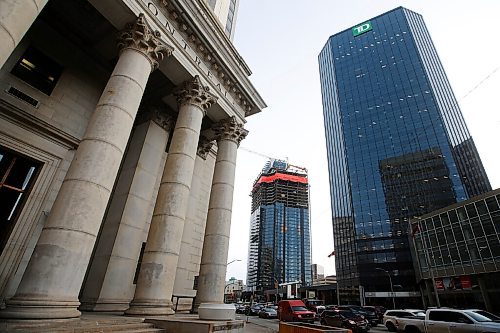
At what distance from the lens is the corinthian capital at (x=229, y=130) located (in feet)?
53.8

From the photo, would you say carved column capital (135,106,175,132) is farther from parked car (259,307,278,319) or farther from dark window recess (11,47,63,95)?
parked car (259,307,278,319)

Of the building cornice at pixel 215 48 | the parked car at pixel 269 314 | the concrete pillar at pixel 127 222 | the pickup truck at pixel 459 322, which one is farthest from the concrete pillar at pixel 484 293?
the concrete pillar at pixel 127 222

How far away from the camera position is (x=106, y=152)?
8.43m

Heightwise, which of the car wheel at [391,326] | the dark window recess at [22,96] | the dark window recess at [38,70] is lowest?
the car wheel at [391,326]

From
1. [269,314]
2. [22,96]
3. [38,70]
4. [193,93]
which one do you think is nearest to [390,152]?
[269,314]

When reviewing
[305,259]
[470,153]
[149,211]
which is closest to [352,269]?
[470,153]

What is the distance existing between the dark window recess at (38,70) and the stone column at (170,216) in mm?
5529

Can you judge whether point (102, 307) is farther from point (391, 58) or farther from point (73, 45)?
point (391, 58)

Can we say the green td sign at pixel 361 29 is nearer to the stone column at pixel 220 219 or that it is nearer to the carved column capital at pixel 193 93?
the stone column at pixel 220 219

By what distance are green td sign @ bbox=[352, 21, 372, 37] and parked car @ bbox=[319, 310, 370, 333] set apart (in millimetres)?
127288

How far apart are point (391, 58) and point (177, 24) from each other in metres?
114

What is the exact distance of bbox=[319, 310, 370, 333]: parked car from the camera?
18578 millimetres

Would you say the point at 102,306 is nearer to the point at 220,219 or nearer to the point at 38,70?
the point at 220,219

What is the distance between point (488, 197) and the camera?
3444 cm
